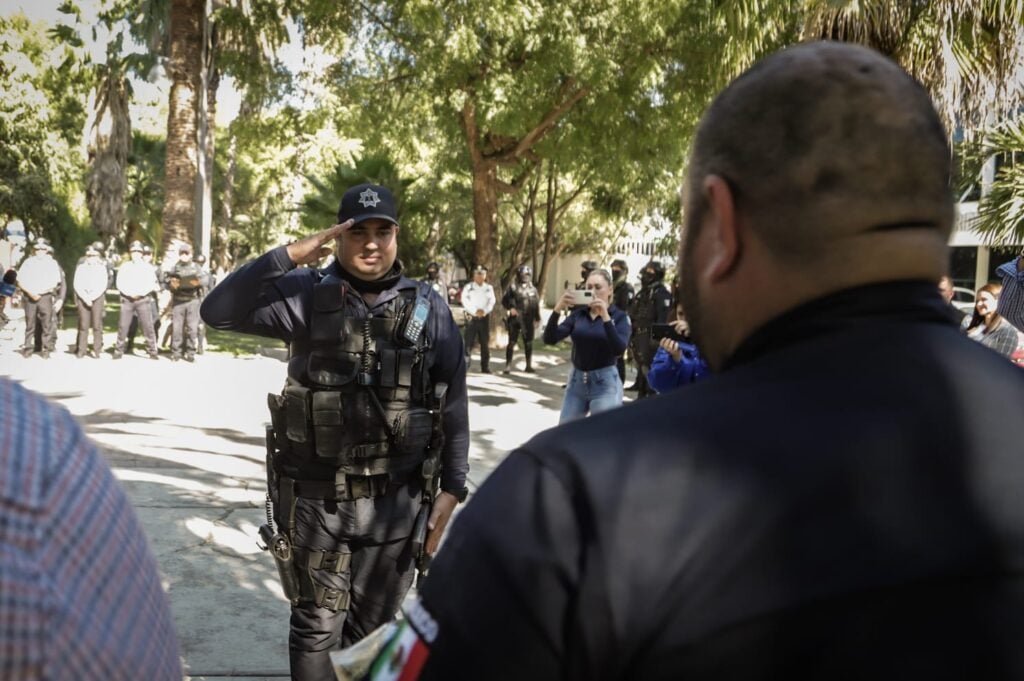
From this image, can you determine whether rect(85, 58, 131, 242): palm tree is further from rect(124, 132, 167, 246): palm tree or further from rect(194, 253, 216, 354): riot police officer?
rect(124, 132, 167, 246): palm tree

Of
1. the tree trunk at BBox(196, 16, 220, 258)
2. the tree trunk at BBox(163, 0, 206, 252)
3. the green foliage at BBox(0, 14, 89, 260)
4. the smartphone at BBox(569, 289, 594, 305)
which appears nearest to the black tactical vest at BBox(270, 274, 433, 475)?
the smartphone at BBox(569, 289, 594, 305)

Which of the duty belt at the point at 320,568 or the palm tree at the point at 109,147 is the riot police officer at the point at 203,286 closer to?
the palm tree at the point at 109,147

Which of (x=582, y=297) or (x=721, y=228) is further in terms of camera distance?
(x=582, y=297)

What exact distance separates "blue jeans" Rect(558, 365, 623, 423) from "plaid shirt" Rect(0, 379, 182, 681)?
6.65 meters

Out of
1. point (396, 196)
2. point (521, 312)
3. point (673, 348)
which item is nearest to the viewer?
point (673, 348)

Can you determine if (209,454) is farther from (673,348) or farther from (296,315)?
(296,315)

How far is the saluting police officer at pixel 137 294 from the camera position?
1506 centimetres

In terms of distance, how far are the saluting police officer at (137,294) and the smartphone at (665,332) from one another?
38.2 ft

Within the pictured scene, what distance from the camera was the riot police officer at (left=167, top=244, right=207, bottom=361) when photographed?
15.0 meters

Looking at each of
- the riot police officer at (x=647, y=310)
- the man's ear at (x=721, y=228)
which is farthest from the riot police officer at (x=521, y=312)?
the man's ear at (x=721, y=228)

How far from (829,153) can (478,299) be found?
565 inches

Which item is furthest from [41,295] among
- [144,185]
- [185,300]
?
[144,185]

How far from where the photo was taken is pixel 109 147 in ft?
67.2

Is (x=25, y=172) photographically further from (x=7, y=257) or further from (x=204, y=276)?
(x=204, y=276)
